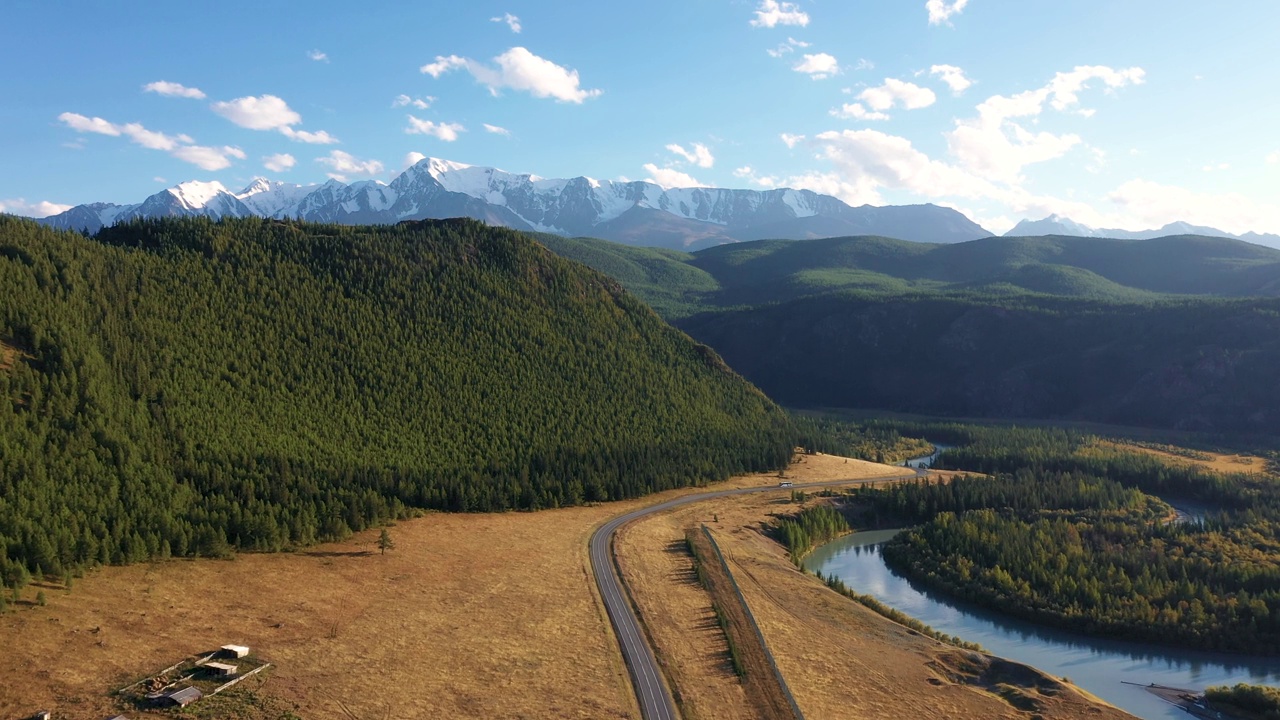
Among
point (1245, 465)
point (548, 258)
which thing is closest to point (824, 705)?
point (548, 258)

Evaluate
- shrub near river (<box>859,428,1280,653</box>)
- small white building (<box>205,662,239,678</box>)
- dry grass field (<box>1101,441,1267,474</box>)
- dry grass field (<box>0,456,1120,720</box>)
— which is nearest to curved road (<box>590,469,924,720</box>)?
dry grass field (<box>0,456,1120,720</box>)

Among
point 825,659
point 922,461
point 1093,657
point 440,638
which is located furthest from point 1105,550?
point 922,461

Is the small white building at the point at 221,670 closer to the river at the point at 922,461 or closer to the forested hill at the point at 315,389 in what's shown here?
the forested hill at the point at 315,389

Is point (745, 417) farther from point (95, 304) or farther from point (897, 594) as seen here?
point (95, 304)

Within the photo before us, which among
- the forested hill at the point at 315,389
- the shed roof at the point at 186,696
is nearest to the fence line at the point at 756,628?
the forested hill at the point at 315,389

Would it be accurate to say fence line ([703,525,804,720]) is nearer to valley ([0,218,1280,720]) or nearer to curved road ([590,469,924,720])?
valley ([0,218,1280,720])

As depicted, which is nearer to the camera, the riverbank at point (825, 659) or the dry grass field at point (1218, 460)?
the riverbank at point (825, 659)
